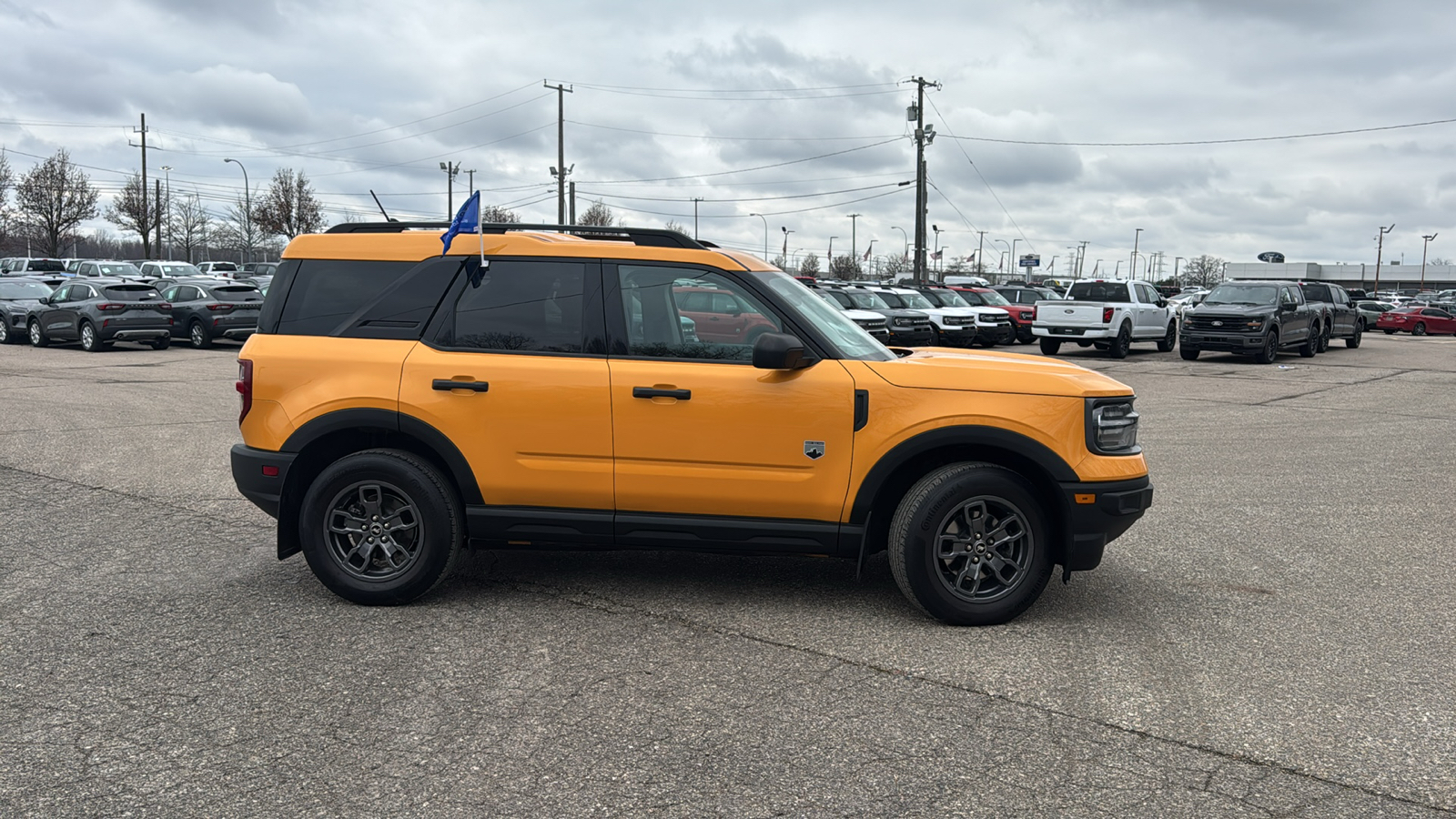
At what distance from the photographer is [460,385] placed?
5.16 m

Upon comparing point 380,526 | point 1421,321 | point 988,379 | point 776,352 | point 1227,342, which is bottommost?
point 380,526

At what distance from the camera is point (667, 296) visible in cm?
525

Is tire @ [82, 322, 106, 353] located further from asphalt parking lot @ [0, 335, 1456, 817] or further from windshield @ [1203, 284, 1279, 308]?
windshield @ [1203, 284, 1279, 308]

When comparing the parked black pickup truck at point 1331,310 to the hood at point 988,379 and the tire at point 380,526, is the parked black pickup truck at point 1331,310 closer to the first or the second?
the hood at point 988,379

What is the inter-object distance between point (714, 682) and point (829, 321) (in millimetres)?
1956

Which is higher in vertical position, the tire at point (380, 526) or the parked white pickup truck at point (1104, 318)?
the parked white pickup truck at point (1104, 318)

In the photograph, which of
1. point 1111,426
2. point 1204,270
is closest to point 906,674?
point 1111,426

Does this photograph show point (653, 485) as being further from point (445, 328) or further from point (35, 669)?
point (35, 669)

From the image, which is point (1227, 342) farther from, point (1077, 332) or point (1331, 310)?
point (1331, 310)

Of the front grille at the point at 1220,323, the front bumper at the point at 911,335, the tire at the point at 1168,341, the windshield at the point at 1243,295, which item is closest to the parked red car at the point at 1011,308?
the tire at the point at 1168,341

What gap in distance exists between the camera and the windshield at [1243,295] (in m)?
24.5

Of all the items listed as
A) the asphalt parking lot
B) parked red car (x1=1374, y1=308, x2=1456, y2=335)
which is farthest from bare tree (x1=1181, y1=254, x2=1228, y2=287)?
the asphalt parking lot

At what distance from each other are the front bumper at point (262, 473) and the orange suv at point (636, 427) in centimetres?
1

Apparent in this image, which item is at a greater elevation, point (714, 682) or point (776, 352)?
point (776, 352)
